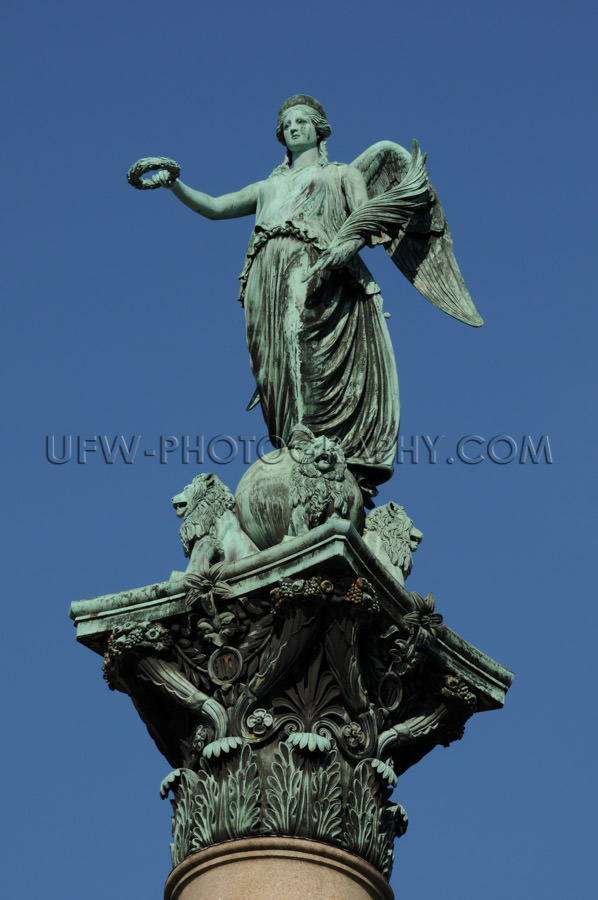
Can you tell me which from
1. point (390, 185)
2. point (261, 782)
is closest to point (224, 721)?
point (261, 782)

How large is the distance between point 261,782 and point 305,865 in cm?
76

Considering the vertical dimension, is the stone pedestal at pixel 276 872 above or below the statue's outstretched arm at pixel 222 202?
below

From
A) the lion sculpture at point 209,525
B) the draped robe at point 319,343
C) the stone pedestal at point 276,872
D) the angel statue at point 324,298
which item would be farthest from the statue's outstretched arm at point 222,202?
the stone pedestal at point 276,872

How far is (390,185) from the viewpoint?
17891mm

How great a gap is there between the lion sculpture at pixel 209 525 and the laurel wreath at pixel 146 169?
326cm

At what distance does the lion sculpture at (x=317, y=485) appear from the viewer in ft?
49.3

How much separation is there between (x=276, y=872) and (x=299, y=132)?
25.3ft

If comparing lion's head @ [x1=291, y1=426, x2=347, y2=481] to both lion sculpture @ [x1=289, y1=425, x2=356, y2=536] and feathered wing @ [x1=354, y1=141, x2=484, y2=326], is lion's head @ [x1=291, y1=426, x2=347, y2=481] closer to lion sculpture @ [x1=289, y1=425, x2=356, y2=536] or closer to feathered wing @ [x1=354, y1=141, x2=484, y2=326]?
lion sculpture @ [x1=289, y1=425, x2=356, y2=536]

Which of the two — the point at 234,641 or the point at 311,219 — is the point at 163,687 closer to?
the point at 234,641

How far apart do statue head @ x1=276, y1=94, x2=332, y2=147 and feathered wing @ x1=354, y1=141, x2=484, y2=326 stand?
51cm

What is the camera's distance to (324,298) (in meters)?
16.6

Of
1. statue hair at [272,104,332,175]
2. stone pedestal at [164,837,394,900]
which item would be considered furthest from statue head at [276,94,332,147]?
stone pedestal at [164,837,394,900]

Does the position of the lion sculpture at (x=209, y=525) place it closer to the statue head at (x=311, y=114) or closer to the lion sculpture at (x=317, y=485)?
the lion sculpture at (x=317, y=485)

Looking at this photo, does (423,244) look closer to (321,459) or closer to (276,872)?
(321,459)
